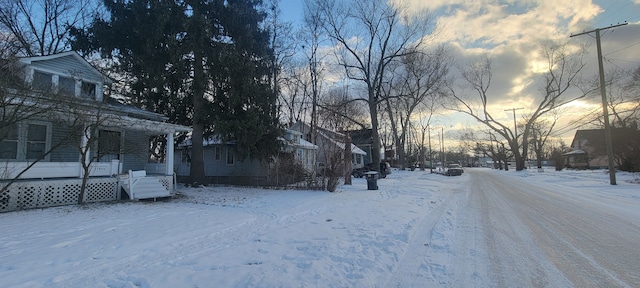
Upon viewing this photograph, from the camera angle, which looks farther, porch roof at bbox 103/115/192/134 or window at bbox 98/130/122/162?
window at bbox 98/130/122/162

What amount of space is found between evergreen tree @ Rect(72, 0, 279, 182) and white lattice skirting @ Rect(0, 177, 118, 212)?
591cm

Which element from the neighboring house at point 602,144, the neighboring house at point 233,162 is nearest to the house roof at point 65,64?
the neighboring house at point 233,162

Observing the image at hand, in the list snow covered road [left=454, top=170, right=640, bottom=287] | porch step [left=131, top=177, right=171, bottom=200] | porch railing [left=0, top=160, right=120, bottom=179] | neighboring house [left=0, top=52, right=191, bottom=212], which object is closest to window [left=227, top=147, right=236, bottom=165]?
neighboring house [left=0, top=52, right=191, bottom=212]

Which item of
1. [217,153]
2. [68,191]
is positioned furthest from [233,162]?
[68,191]

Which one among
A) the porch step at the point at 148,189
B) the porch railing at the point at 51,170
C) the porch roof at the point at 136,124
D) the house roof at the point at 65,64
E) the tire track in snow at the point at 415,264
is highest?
the house roof at the point at 65,64

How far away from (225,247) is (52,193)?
364 inches

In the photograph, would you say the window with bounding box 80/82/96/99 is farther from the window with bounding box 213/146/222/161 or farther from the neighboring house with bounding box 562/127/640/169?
the neighboring house with bounding box 562/127/640/169

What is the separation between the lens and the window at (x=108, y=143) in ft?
39.1

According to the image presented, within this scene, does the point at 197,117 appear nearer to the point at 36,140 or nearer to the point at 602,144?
the point at 36,140

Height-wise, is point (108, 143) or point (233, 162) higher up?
point (108, 143)

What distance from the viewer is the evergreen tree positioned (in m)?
16.6

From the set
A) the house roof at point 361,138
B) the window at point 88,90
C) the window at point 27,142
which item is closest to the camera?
the window at point 27,142

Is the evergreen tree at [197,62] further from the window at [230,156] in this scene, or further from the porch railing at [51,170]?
the porch railing at [51,170]

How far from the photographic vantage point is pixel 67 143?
10766 mm
